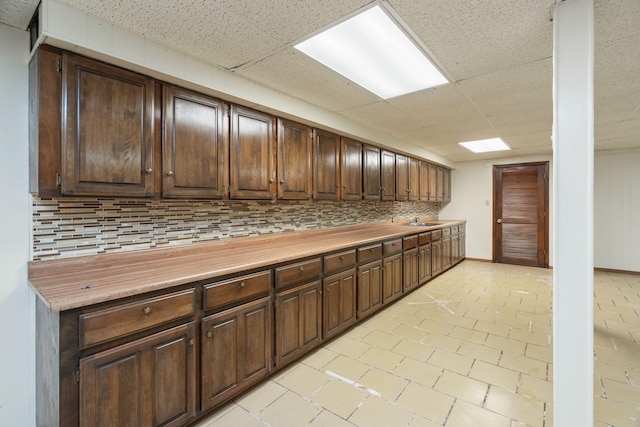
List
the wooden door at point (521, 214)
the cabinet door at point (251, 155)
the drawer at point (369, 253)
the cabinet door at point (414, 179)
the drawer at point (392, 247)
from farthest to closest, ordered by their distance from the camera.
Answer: the wooden door at point (521, 214)
the cabinet door at point (414, 179)
the drawer at point (392, 247)
the drawer at point (369, 253)
the cabinet door at point (251, 155)

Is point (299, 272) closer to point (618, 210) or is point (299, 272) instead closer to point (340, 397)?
point (340, 397)

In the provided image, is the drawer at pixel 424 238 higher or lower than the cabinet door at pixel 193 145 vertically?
lower

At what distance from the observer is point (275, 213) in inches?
126

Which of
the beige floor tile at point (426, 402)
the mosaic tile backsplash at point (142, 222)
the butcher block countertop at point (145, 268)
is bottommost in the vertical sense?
the beige floor tile at point (426, 402)

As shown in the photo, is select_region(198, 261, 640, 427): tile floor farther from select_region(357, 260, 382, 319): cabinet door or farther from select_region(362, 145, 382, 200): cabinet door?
select_region(362, 145, 382, 200): cabinet door

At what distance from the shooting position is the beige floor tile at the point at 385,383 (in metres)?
2.09

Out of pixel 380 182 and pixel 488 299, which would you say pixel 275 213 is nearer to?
pixel 380 182

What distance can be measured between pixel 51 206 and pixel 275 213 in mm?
1827

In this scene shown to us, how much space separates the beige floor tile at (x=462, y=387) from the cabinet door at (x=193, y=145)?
7.35 feet

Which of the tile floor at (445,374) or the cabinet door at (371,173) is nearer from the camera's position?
the tile floor at (445,374)

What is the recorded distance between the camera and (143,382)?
1.52m

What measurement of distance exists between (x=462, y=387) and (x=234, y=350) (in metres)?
1.67

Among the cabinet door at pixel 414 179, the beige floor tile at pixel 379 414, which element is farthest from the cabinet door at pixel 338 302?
the cabinet door at pixel 414 179

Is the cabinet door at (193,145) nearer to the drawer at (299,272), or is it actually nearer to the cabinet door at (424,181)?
the drawer at (299,272)
